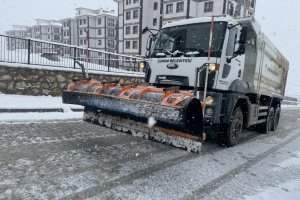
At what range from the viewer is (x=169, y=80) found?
20.1 ft

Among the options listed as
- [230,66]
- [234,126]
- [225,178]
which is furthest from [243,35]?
[225,178]

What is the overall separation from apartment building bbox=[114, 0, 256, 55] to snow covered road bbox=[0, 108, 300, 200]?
30.1 meters

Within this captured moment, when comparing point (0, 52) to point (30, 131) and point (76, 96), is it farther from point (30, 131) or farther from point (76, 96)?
point (76, 96)

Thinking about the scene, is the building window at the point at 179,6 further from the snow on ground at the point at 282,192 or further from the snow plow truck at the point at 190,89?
the snow on ground at the point at 282,192

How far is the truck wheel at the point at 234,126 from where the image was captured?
628 cm

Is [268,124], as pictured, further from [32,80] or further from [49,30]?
[49,30]

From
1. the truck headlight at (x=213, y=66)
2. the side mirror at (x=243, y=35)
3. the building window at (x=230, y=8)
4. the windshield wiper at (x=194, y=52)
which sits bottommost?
the truck headlight at (x=213, y=66)

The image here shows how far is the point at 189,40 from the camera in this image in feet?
20.1

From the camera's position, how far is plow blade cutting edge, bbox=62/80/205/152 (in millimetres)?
4180

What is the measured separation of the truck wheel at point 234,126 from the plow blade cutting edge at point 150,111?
7.06ft

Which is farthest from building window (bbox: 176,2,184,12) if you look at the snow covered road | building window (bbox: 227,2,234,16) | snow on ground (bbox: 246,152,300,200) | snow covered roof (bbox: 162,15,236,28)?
snow on ground (bbox: 246,152,300,200)

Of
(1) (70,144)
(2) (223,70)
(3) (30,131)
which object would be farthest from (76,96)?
(2) (223,70)

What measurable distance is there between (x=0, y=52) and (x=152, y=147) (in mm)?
8265

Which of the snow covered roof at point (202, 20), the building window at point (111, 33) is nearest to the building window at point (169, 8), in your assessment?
the building window at point (111, 33)
